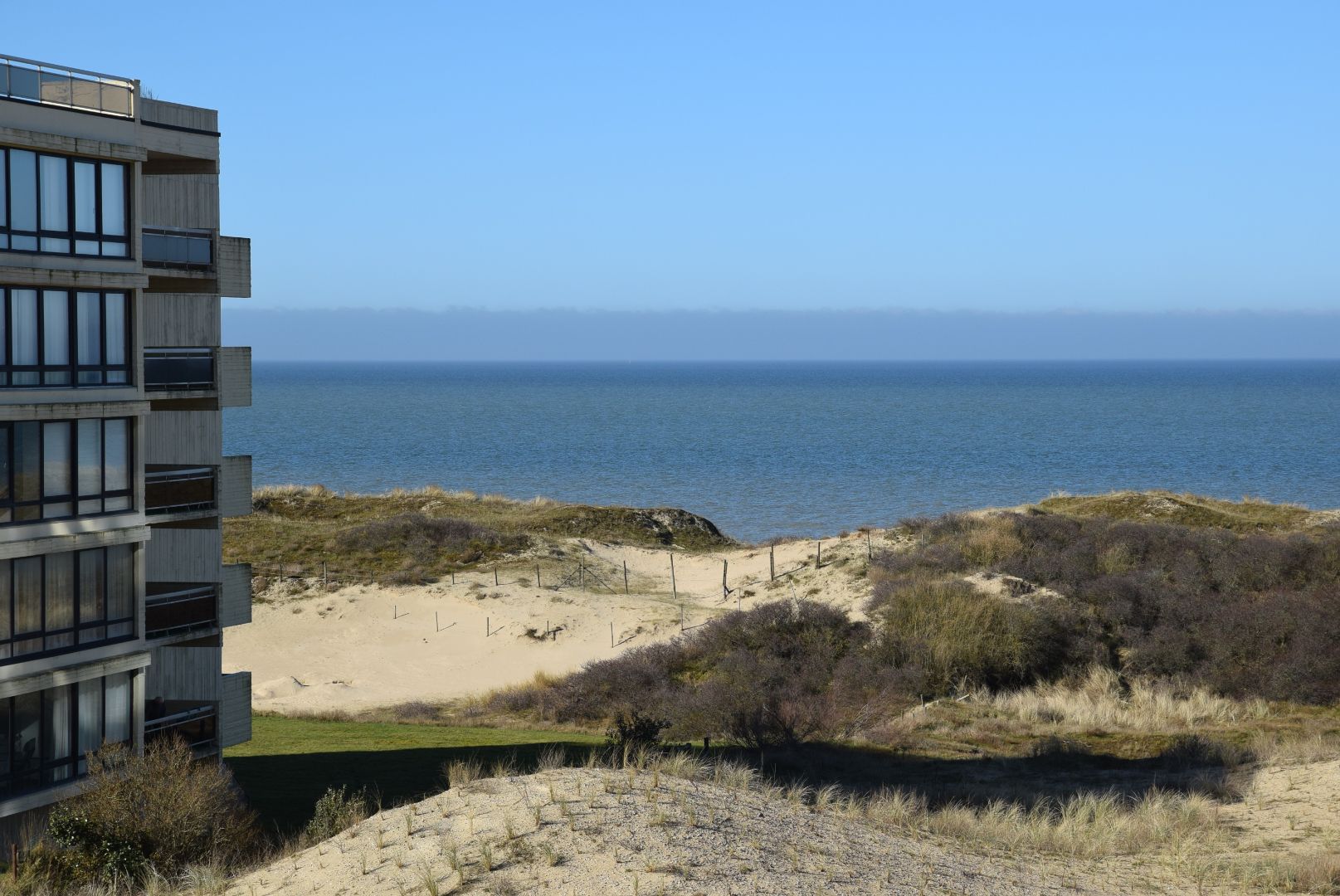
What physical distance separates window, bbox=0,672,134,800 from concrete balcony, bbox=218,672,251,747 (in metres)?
2.67

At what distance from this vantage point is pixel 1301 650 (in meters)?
30.0

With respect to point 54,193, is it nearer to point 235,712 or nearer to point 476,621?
point 235,712

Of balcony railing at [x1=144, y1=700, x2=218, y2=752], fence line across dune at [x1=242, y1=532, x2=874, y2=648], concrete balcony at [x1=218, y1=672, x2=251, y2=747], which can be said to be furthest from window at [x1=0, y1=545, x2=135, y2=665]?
fence line across dune at [x1=242, y1=532, x2=874, y2=648]

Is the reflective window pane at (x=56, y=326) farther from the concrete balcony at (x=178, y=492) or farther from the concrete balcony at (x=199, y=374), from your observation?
the concrete balcony at (x=178, y=492)

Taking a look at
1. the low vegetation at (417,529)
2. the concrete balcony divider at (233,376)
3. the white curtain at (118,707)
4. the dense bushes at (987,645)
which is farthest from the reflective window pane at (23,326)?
the low vegetation at (417,529)

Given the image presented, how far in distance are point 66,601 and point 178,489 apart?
3287 millimetres

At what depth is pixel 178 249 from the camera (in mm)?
21844

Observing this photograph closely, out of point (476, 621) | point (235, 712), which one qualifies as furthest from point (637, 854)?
point (476, 621)

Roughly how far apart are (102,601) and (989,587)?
78.3ft

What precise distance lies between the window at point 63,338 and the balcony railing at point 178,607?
3.85 m

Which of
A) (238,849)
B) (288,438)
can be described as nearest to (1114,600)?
(238,849)

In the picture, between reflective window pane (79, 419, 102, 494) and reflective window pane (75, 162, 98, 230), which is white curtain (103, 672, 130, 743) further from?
reflective window pane (75, 162, 98, 230)

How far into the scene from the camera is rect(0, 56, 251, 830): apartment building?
1852 cm

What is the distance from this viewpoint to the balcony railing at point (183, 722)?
21.2m
